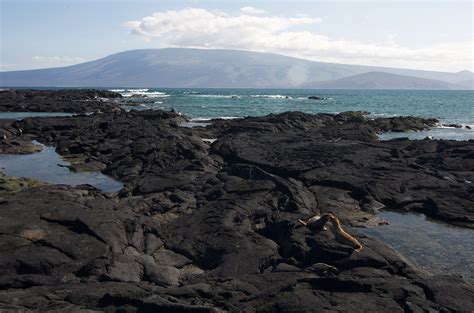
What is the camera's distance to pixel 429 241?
65.1 ft

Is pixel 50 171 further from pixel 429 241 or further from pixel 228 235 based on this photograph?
pixel 429 241

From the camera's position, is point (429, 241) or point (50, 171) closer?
point (429, 241)

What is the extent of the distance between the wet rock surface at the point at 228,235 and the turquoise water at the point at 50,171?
167 centimetres

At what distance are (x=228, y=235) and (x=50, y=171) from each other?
805 inches

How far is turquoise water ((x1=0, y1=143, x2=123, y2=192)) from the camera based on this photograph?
30047 millimetres

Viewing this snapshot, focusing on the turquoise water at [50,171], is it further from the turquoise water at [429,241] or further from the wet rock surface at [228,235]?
the turquoise water at [429,241]

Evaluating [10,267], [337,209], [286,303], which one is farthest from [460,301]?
[10,267]

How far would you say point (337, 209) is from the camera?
79.7 ft

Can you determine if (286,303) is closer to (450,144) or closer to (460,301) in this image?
(460,301)

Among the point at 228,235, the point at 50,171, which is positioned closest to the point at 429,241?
the point at 228,235

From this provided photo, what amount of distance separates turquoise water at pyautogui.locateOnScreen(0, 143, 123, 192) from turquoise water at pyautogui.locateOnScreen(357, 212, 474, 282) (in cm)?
1701

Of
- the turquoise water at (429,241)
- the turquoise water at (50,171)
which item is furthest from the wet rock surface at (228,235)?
the turquoise water at (50,171)

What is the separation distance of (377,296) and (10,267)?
11301 mm

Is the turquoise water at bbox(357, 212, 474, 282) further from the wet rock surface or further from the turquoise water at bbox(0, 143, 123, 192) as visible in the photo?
the turquoise water at bbox(0, 143, 123, 192)
